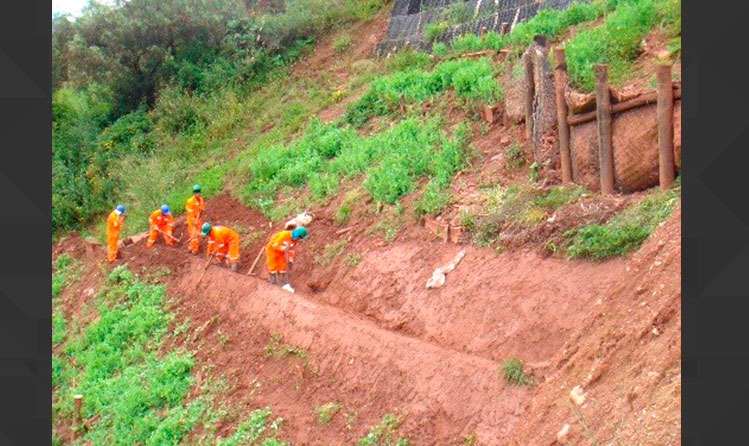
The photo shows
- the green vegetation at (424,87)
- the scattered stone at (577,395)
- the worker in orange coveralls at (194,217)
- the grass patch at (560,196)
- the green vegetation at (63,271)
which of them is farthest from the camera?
the green vegetation at (63,271)

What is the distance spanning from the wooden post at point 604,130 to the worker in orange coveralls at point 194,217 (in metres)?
9.24

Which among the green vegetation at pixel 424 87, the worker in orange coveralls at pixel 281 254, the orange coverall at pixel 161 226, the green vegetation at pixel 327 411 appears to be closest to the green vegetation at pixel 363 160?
the green vegetation at pixel 424 87

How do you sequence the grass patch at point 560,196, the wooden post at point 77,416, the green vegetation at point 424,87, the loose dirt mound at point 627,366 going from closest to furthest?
the loose dirt mound at point 627,366 → the grass patch at point 560,196 → the wooden post at point 77,416 → the green vegetation at point 424,87

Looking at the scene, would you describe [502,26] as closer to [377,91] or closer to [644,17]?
[377,91]

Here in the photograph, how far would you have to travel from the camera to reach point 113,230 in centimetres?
2153

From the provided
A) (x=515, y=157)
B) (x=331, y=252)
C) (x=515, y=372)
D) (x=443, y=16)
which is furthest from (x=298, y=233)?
(x=443, y=16)

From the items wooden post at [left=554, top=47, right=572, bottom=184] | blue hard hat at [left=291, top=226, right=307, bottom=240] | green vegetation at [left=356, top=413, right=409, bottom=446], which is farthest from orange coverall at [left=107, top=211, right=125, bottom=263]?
green vegetation at [left=356, top=413, right=409, bottom=446]

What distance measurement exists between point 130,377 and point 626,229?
28.2 feet

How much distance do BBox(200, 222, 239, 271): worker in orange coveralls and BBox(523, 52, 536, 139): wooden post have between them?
603 centimetres

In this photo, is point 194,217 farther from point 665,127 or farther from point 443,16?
point 665,127

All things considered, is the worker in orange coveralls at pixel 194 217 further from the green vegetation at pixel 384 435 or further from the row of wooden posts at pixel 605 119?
the green vegetation at pixel 384 435

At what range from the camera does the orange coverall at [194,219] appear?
2094 cm

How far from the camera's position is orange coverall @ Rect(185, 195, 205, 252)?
2094 centimetres

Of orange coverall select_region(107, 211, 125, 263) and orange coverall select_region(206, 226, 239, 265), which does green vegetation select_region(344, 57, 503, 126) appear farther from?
orange coverall select_region(107, 211, 125, 263)
